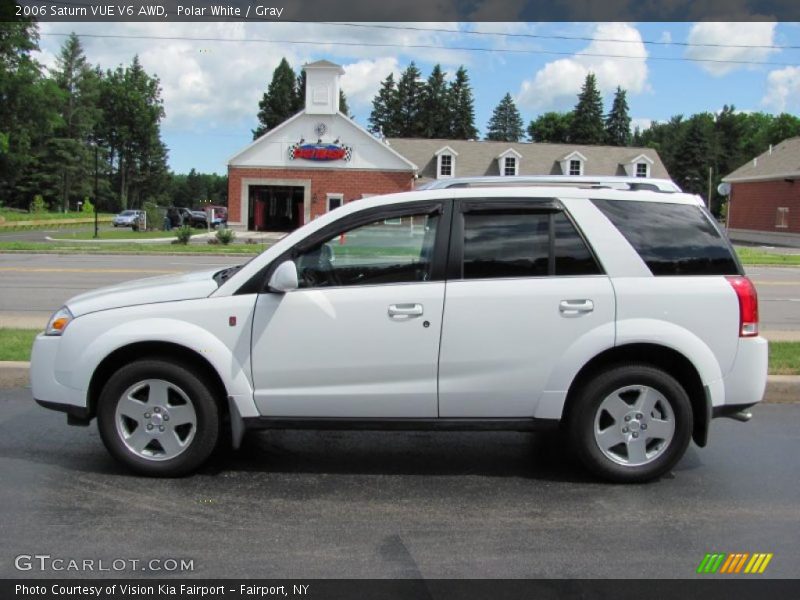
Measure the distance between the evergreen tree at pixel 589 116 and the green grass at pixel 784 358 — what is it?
92.6 m

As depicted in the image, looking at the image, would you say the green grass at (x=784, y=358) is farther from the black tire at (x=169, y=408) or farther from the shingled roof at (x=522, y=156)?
the shingled roof at (x=522, y=156)

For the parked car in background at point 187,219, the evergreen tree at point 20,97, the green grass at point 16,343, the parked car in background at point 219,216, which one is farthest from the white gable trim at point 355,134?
the green grass at point 16,343

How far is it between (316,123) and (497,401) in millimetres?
43207

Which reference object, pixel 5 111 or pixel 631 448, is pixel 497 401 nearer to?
pixel 631 448

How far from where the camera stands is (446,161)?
53.1 m

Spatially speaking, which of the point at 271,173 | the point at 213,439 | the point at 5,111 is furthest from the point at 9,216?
the point at 213,439

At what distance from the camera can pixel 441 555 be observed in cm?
378

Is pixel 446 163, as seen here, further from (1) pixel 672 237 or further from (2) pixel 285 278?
(2) pixel 285 278

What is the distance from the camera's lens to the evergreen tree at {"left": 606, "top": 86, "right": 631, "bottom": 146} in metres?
98.8

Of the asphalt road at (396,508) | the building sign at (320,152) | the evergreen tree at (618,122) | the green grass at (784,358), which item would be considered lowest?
the asphalt road at (396,508)

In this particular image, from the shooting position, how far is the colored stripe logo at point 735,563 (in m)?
3.67

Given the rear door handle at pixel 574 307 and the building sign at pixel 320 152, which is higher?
the building sign at pixel 320 152
